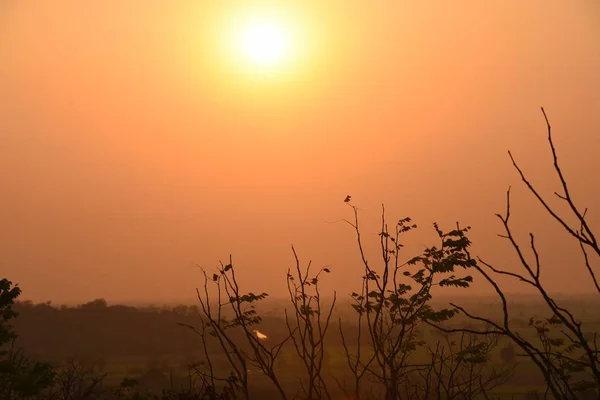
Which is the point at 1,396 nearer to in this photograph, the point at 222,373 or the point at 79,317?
the point at 222,373

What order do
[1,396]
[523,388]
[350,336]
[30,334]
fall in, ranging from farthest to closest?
[30,334] < [350,336] < [523,388] < [1,396]

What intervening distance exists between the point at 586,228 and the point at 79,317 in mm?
184895

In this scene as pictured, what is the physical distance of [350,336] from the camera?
121812 millimetres

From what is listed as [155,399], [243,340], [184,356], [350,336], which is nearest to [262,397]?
[350,336]

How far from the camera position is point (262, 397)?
90375 mm

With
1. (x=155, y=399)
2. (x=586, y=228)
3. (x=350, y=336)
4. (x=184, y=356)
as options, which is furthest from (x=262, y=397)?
(x=586, y=228)

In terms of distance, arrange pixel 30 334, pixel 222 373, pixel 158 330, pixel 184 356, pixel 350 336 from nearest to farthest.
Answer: pixel 350 336 → pixel 222 373 → pixel 30 334 → pixel 184 356 → pixel 158 330

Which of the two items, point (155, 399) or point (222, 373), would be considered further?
point (222, 373)

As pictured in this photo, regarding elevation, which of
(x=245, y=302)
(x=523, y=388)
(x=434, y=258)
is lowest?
(x=523, y=388)

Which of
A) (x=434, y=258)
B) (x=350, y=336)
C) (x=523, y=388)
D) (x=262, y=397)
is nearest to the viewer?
(x=434, y=258)

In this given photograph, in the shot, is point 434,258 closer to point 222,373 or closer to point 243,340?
point 222,373

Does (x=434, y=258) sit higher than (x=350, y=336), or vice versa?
(x=434, y=258)

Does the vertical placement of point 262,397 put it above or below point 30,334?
below

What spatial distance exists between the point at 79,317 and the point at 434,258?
177471 mm
